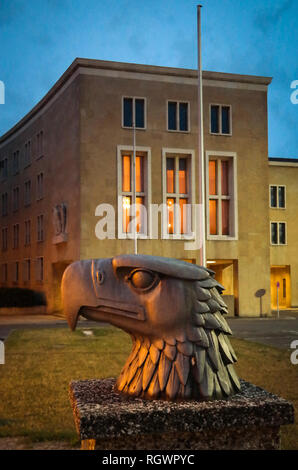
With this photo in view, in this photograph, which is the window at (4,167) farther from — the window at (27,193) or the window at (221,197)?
the window at (221,197)

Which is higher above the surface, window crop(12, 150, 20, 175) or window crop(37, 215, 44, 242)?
window crop(12, 150, 20, 175)

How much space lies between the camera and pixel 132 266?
3.40 m

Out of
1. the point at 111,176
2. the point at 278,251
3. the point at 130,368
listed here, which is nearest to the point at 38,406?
the point at 130,368

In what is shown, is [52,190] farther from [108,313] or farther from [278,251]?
[108,313]

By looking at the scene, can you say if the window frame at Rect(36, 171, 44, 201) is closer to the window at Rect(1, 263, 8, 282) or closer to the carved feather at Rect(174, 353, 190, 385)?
the window at Rect(1, 263, 8, 282)

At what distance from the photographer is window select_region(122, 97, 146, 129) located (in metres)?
30.6

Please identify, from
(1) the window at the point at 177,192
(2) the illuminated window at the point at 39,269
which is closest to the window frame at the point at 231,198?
(1) the window at the point at 177,192

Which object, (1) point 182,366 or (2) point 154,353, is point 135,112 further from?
(1) point 182,366

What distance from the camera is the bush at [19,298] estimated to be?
3391 cm

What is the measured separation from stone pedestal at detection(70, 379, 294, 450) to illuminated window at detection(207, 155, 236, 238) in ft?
92.3

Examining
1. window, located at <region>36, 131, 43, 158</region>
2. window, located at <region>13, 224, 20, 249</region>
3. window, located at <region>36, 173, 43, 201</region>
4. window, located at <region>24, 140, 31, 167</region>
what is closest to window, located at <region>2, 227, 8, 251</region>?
window, located at <region>13, 224, 20, 249</region>

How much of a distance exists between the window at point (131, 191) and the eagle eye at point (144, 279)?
26043 millimetres

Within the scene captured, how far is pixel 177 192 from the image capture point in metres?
30.9

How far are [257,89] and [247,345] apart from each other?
70.1 feet
